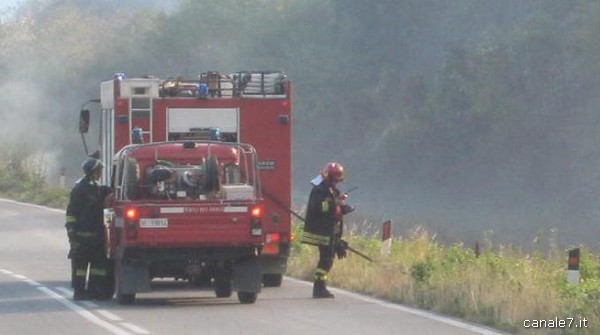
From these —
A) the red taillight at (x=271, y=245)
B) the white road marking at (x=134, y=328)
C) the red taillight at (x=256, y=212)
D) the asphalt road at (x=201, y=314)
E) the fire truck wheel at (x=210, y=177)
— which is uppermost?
the fire truck wheel at (x=210, y=177)

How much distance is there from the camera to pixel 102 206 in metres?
17.4

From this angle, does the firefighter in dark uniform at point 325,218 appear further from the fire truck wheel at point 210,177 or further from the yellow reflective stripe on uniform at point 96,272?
the yellow reflective stripe on uniform at point 96,272

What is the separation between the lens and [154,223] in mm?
16031

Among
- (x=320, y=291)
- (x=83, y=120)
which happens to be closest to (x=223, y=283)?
Answer: (x=320, y=291)

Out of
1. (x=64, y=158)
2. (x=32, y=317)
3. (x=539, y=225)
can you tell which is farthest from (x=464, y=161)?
(x=32, y=317)

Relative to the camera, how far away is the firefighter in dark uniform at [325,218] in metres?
17.1

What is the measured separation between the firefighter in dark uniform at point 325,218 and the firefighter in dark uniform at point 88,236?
2532 millimetres

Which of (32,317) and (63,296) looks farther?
(63,296)

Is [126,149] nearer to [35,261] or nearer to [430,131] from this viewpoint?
[35,261]

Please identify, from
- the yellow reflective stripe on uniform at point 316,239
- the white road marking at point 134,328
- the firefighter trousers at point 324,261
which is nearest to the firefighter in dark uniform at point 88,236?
the yellow reflective stripe on uniform at point 316,239

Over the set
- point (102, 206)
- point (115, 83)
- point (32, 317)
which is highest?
point (115, 83)

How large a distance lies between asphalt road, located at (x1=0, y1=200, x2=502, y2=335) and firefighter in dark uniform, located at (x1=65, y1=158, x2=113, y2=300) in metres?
0.33

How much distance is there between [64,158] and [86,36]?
392 inches

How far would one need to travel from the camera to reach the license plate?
52.5 feet
